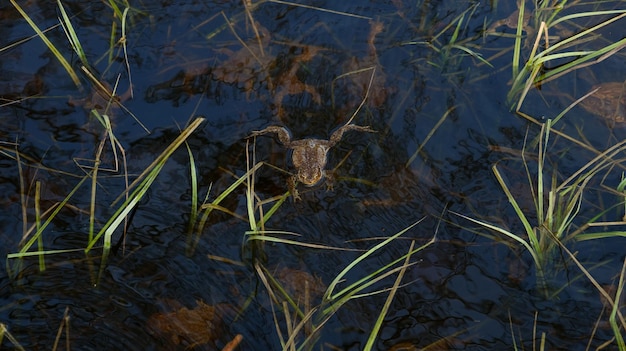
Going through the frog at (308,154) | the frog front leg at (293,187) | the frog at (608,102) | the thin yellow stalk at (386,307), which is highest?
the frog at (608,102)

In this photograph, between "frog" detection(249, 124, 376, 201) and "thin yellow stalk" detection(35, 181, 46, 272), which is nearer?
"thin yellow stalk" detection(35, 181, 46, 272)

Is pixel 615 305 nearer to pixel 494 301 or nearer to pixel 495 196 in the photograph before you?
pixel 494 301

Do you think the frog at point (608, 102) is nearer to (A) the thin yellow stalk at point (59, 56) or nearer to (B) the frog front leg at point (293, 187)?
(B) the frog front leg at point (293, 187)

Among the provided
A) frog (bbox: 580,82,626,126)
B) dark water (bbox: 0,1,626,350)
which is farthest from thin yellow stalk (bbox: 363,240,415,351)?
frog (bbox: 580,82,626,126)

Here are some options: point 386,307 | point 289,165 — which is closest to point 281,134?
point 289,165

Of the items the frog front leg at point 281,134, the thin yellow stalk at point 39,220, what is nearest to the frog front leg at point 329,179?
the frog front leg at point 281,134

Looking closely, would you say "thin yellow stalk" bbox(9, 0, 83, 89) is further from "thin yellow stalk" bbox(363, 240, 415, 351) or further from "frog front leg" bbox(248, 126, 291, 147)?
"thin yellow stalk" bbox(363, 240, 415, 351)

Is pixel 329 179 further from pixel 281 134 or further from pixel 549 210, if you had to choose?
pixel 549 210

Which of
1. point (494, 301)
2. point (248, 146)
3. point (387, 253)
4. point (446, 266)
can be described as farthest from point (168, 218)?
point (494, 301)
